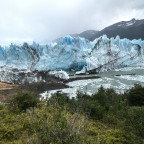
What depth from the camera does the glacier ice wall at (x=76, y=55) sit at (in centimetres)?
3469

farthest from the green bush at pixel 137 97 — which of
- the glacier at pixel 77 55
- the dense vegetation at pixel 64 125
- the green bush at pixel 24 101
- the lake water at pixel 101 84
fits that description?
the glacier at pixel 77 55

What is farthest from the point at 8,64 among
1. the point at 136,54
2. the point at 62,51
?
the point at 136,54

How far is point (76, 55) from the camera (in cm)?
3472

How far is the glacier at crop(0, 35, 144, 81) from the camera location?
114 ft

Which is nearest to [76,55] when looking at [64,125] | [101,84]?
[101,84]

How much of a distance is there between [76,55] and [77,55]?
22 centimetres

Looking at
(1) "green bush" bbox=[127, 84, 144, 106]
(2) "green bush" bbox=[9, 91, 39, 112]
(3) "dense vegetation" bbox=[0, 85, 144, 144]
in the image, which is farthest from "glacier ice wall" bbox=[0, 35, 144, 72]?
(2) "green bush" bbox=[9, 91, 39, 112]

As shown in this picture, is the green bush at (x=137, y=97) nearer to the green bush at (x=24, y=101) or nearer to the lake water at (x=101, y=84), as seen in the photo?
the lake water at (x=101, y=84)

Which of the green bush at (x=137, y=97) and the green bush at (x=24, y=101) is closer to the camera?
the green bush at (x=24, y=101)

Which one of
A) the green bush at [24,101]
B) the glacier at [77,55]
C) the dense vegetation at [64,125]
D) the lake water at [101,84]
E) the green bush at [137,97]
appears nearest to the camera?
the dense vegetation at [64,125]

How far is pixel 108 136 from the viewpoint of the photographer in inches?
128

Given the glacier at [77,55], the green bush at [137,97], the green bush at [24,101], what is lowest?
the green bush at [137,97]

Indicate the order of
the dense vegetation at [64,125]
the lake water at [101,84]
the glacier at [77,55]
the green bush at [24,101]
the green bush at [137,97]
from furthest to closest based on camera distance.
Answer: the glacier at [77,55]
the lake water at [101,84]
the green bush at [137,97]
the green bush at [24,101]
the dense vegetation at [64,125]

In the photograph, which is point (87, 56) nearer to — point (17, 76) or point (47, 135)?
point (17, 76)
